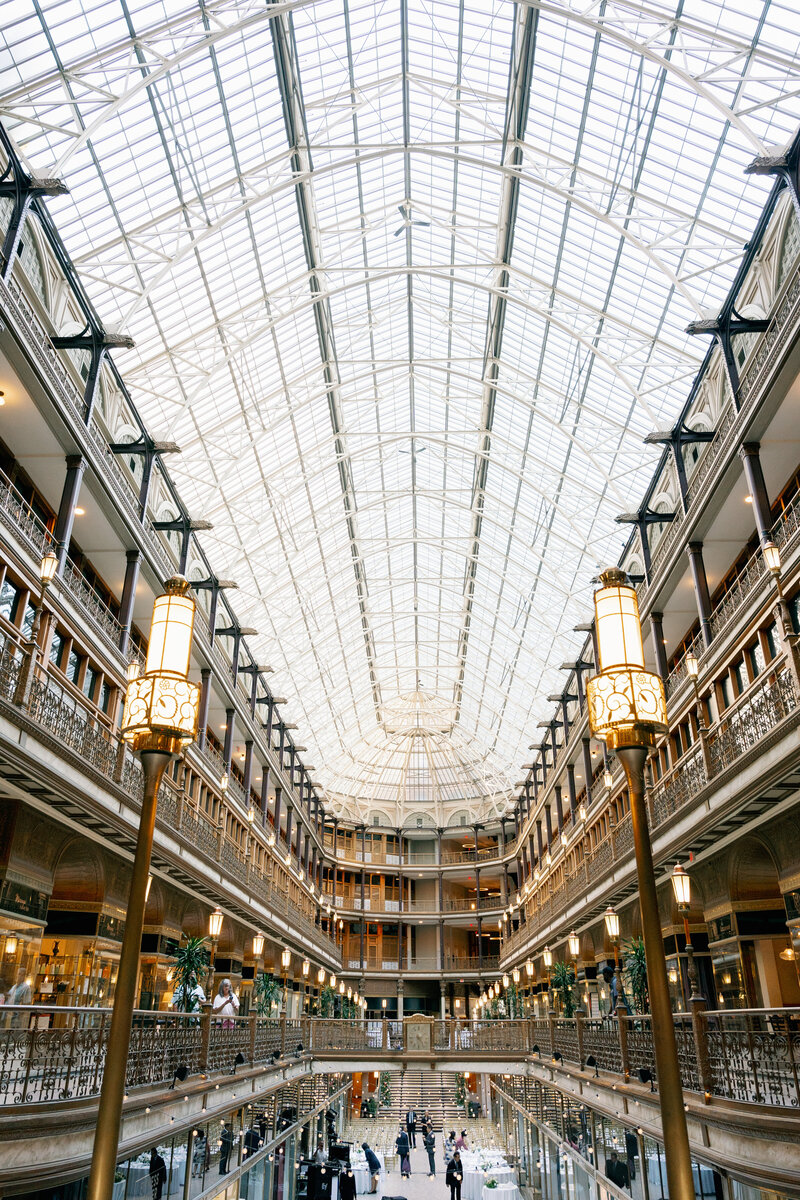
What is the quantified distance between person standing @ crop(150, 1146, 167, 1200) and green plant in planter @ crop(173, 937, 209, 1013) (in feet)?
31.4

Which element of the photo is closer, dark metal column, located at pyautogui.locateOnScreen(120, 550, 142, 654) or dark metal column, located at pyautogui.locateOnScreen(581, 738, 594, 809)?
dark metal column, located at pyautogui.locateOnScreen(120, 550, 142, 654)

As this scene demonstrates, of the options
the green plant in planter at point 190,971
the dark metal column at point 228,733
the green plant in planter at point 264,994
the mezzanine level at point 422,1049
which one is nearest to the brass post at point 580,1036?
the mezzanine level at point 422,1049

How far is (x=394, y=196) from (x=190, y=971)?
28.5 m

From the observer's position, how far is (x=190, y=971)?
26.5 meters


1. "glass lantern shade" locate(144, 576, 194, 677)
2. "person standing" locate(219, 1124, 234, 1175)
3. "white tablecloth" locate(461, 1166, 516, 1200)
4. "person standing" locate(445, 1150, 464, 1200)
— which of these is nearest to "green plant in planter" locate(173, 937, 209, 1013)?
"person standing" locate(219, 1124, 234, 1175)

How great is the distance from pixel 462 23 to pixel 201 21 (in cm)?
811

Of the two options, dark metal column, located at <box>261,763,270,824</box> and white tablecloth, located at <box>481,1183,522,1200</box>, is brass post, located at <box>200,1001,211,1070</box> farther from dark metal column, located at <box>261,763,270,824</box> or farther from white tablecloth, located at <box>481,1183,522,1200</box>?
dark metal column, located at <box>261,763,270,824</box>

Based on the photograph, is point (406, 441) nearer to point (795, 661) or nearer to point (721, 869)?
point (721, 869)

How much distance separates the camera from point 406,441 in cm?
4862

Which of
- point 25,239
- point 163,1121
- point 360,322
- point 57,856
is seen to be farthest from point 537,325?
point 163,1121

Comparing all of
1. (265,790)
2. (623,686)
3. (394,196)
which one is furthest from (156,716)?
(265,790)

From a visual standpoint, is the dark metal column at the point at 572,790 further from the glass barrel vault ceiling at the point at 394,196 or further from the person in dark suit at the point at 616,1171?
the person in dark suit at the point at 616,1171

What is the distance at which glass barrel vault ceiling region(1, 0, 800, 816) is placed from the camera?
69.9 ft

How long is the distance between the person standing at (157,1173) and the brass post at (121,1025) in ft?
40.0
